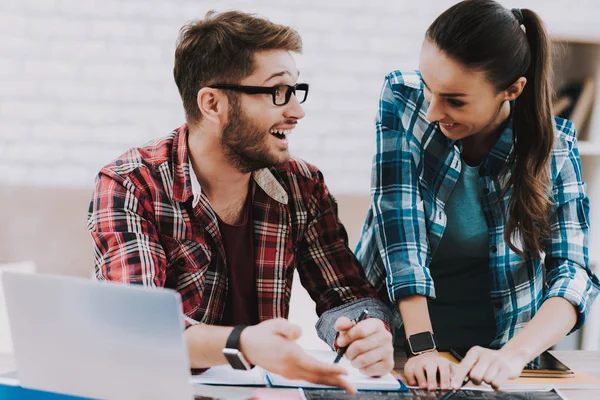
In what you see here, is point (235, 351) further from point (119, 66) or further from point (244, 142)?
point (119, 66)

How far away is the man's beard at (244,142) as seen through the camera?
1451 millimetres

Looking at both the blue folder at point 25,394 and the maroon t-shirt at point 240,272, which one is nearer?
the blue folder at point 25,394

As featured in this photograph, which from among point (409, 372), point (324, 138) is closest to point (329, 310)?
point (409, 372)

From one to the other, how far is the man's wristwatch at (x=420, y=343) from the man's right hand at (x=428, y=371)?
3 cm

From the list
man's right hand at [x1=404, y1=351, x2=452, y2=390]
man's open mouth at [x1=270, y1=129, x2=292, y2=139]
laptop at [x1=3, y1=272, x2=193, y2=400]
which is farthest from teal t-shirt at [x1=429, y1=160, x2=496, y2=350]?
laptop at [x1=3, y1=272, x2=193, y2=400]

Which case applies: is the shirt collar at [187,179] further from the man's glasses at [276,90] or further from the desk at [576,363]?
the desk at [576,363]

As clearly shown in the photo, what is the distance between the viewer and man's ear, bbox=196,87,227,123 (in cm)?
147

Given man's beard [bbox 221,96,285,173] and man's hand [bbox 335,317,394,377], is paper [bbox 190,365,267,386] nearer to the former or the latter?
man's hand [bbox 335,317,394,377]

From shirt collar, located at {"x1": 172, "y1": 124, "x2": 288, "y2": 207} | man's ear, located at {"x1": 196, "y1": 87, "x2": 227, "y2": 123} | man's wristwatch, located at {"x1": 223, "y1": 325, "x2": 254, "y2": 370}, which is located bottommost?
man's wristwatch, located at {"x1": 223, "y1": 325, "x2": 254, "y2": 370}

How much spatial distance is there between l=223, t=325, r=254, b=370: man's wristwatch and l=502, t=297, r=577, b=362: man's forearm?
0.53 metres

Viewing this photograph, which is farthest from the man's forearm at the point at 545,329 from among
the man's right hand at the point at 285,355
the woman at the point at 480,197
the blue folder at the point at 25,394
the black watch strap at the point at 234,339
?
the blue folder at the point at 25,394

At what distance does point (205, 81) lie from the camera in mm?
1496

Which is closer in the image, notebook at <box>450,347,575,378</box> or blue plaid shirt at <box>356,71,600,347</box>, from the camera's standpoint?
notebook at <box>450,347,575,378</box>

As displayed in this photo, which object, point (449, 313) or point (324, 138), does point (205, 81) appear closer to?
point (449, 313)
